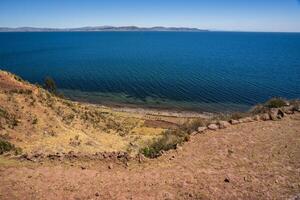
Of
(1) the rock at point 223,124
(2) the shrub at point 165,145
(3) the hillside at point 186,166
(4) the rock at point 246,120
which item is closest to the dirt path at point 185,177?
(3) the hillside at point 186,166

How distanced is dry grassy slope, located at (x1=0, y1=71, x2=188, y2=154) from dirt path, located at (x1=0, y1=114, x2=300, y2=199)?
518 cm

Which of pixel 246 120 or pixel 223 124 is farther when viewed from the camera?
pixel 246 120

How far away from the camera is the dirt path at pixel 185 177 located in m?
Result: 10.4

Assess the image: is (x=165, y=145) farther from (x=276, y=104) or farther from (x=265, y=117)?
(x=276, y=104)

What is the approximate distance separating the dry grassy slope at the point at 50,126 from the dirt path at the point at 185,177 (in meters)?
5.18

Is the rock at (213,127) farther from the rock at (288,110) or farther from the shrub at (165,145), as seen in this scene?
the rock at (288,110)

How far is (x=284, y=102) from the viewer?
2045 cm

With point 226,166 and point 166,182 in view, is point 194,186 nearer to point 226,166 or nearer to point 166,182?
point 166,182

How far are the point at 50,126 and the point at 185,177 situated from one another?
15.3m

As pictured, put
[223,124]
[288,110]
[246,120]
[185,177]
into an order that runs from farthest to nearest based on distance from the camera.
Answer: [288,110] < [246,120] < [223,124] < [185,177]

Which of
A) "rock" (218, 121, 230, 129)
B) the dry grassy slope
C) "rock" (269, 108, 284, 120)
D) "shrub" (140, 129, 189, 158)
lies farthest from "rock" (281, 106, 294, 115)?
the dry grassy slope

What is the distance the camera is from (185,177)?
37.2 ft

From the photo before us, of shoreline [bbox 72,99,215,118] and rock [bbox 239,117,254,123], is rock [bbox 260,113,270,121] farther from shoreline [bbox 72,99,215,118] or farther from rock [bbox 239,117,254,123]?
shoreline [bbox 72,99,215,118]

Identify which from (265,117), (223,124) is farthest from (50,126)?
(265,117)
